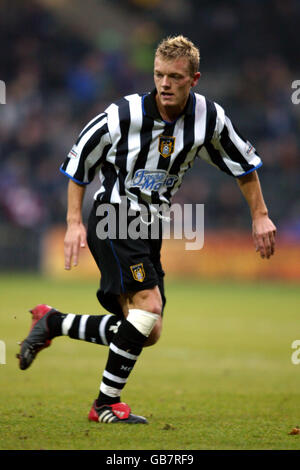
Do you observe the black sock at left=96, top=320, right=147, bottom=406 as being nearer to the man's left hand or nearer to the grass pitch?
the grass pitch

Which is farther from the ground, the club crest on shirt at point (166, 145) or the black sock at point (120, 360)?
the club crest on shirt at point (166, 145)

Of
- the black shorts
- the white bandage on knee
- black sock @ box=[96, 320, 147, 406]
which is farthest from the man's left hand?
black sock @ box=[96, 320, 147, 406]

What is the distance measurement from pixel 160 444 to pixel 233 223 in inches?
500

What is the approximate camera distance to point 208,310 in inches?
420

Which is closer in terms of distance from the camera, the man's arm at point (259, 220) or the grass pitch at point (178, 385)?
the grass pitch at point (178, 385)

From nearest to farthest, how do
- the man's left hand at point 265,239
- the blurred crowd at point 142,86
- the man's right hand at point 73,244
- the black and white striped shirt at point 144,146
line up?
the man's right hand at point 73,244 < the black and white striped shirt at point 144,146 < the man's left hand at point 265,239 < the blurred crowd at point 142,86

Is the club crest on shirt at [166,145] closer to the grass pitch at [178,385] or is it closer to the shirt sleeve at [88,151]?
the shirt sleeve at [88,151]

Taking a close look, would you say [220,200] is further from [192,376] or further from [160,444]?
[160,444]

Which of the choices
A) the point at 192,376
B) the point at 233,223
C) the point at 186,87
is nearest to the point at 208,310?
the point at 192,376

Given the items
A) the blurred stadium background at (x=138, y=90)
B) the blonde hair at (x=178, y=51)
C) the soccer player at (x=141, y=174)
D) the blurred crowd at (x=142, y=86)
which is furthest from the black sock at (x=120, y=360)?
the blurred crowd at (x=142, y=86)

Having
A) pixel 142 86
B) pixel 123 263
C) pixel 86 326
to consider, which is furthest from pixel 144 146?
pixel 142 86

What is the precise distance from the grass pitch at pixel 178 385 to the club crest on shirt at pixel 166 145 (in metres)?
1.49

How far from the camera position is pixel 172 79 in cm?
416

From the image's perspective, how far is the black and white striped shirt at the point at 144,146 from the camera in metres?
4.26
